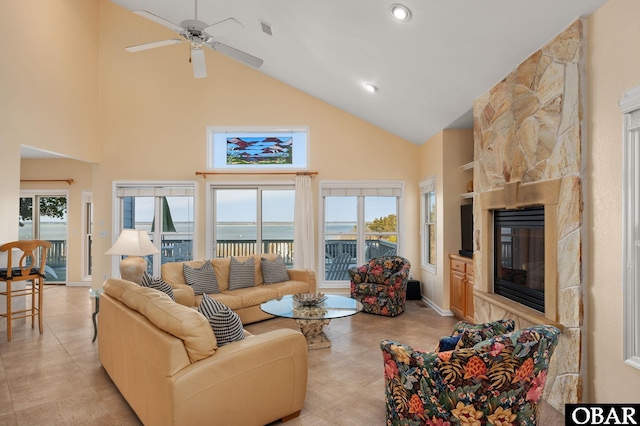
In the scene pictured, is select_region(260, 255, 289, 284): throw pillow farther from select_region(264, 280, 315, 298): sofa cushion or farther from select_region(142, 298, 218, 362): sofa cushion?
select_region(142, 298, 218, 362): sofa cushion

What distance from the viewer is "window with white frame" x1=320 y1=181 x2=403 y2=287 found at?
659cm

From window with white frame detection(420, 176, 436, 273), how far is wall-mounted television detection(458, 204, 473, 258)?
663mm

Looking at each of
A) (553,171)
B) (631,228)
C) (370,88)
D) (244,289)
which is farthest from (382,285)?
(631,228)

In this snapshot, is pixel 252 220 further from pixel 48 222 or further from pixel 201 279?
pixel 48 222

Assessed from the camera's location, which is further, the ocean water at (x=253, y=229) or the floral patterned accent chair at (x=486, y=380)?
the ocean water at (x=253, y=229)

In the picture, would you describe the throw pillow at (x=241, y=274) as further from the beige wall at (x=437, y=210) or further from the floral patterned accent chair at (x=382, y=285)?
the beige wall at (x=437, y=210)

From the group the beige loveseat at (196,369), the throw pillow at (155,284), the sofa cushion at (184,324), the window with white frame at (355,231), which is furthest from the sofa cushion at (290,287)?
the sofa cushion at (184,324)

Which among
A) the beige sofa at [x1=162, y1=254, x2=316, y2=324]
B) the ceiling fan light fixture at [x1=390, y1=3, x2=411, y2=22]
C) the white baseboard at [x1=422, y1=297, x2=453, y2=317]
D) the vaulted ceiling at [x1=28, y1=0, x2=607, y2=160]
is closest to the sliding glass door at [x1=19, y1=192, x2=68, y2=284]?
the vaulted ceiling at [x1=28, y1=0, x2=607, y2=160]

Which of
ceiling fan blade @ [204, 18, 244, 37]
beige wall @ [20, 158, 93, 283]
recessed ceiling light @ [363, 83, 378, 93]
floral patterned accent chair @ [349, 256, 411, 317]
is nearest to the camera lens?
ceiling fan blade @ [204, 18, 244, 37]

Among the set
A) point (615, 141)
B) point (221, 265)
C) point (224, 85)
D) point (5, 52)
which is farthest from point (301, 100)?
point (615, 141)

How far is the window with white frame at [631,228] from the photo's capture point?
213 centimetres

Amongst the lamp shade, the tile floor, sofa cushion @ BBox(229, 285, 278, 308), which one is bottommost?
the tile floor

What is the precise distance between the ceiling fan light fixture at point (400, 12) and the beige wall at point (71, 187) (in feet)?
23.0

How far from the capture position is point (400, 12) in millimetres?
3104
